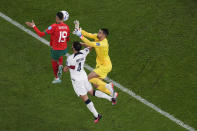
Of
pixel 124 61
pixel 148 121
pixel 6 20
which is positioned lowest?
pixel 148 121

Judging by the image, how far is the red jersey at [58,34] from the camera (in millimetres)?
10898

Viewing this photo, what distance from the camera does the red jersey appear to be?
10898 mm

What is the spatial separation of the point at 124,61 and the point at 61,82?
234 centimetres

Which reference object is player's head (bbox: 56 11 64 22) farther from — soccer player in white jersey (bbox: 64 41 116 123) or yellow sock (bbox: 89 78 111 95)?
yellow sock (bbox: 89 78 111 95)

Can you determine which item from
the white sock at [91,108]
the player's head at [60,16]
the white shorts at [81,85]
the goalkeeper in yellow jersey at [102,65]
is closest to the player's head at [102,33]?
the goalkeeper in yellow jersey at [102,65]

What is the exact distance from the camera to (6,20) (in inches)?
569

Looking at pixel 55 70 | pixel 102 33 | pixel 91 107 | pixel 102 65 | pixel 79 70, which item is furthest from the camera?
pixel 55 70

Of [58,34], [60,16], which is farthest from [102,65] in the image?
[60,16]

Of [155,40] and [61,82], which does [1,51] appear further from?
[155,40]

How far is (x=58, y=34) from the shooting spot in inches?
433

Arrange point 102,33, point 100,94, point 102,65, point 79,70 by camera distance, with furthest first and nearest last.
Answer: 1. point 102,65
2. point 100,94
3. point 102,33
4. point 79,70

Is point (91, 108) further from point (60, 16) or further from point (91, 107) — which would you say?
point (60, 16)

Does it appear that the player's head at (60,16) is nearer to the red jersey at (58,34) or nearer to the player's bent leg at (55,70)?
the red jersey at (58,34)

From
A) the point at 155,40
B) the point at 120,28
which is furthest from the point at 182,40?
Answer: the point at 120,28
